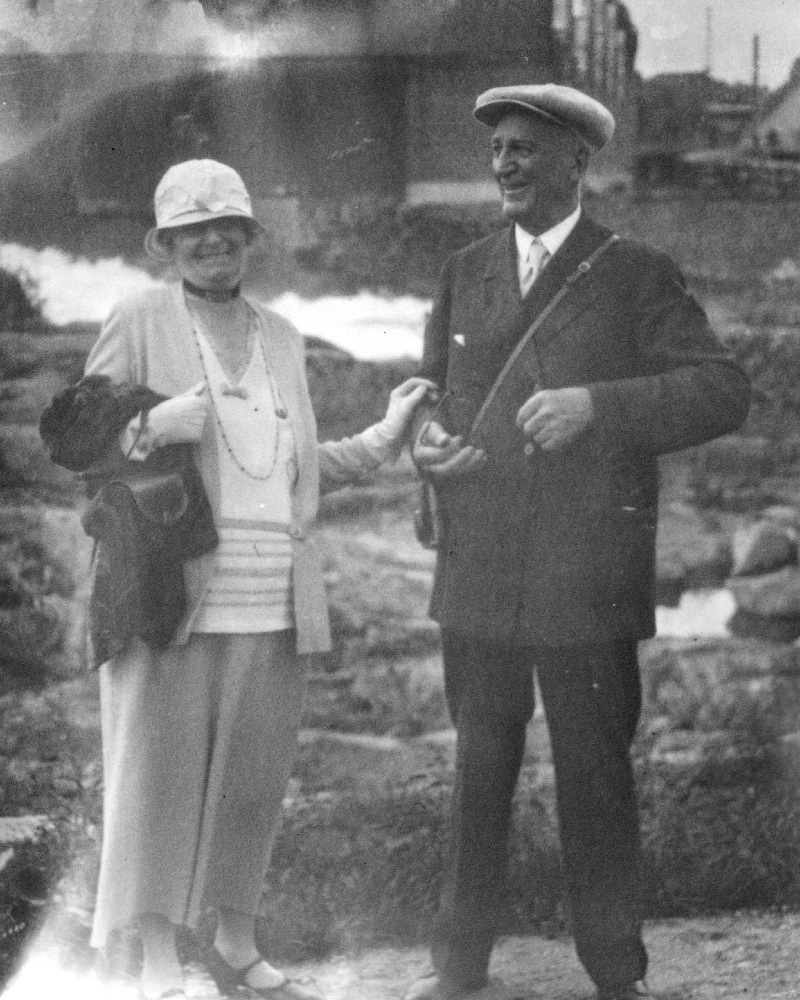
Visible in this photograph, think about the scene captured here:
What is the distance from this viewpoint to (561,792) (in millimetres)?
3902

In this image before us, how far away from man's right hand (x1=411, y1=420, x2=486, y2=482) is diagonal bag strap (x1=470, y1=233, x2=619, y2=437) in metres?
0.09

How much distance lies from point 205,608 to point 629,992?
1362 millimetres

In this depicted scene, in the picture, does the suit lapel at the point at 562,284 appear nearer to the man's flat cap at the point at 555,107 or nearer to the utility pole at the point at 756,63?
the man's flat cap at the point at 555,107

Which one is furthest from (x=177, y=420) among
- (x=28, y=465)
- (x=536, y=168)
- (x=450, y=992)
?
(x=450, y=992)

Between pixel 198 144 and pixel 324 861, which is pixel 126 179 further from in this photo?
pixel 324 861

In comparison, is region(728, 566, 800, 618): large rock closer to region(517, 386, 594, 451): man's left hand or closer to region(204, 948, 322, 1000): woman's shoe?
region(517, 386, 594, 451): man's left hand

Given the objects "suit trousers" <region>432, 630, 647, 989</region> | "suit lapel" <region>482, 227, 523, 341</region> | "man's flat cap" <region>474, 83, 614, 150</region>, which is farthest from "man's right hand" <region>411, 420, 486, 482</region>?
"man's flat cap" <region>474, 83, 614, 150</region>

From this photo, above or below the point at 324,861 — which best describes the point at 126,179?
above

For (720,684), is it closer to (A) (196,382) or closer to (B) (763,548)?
(B) (763,548)

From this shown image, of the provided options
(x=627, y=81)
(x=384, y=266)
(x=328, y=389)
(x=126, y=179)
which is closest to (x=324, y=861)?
(x=328, y=389)

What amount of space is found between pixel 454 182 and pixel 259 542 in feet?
4.32

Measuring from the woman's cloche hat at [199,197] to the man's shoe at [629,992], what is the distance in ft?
6.62

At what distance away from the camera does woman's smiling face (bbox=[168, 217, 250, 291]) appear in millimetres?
3756

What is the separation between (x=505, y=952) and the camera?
4207 millimetres
